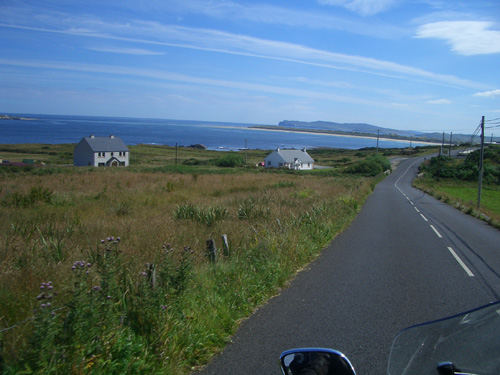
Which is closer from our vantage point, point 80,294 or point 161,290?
point 80,294

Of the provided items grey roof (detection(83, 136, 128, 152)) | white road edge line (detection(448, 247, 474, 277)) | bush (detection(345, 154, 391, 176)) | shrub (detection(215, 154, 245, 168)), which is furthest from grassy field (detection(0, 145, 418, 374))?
bush (detection(345, 154, 391, 176))

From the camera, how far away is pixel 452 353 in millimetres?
2361

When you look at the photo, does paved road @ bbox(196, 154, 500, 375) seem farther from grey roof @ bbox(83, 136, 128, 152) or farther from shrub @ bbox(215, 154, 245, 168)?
shrub @ bbox(215, 154, 245, 168)

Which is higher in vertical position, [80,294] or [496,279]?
[80,294]

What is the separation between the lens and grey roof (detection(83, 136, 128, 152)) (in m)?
74.9

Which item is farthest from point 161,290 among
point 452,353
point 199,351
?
point 452,353

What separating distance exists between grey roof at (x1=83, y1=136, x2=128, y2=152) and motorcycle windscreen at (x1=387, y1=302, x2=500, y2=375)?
77.4 m

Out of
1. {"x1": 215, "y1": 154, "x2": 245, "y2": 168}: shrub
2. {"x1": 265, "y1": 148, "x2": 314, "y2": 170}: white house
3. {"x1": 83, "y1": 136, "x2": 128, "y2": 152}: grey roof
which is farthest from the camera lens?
{"x1": 265, "y1": 148, "x2": 314, "y2": 170}: white house

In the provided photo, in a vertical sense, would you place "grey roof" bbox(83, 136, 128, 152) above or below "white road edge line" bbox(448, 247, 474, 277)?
above

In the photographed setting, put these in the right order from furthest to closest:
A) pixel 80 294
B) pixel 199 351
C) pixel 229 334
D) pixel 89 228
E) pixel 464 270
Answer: pixel 89 228 < pixel 464 270 < pixel 229 334 < pixel 199 351 < pixel 80 294

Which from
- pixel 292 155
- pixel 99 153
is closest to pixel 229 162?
pixel 292 155

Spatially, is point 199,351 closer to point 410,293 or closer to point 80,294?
point 80,294

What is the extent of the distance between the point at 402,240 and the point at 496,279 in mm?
4678

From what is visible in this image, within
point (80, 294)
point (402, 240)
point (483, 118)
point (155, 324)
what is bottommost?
point (402, 240)
